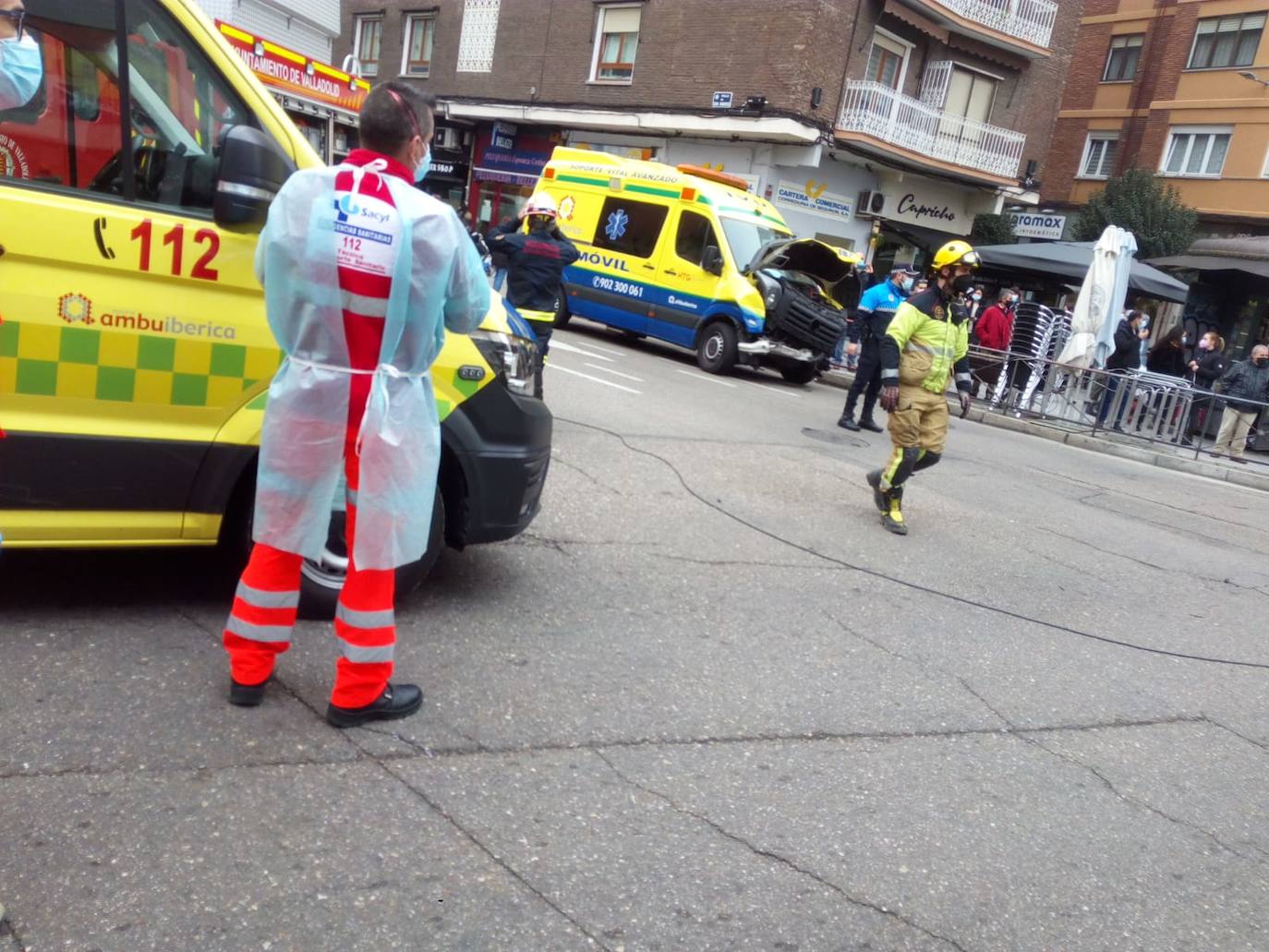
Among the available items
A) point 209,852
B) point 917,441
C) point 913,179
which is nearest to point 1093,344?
point 917,441

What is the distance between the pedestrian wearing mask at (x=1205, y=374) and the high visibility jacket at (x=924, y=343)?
29.4 feet

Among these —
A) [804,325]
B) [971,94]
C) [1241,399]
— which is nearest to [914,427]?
[804,325]

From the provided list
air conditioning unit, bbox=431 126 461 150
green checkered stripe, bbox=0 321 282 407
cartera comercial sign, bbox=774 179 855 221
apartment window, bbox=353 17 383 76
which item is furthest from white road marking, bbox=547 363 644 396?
apartment window, bbox=353 17 383 76

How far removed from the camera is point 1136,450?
14.0 metres

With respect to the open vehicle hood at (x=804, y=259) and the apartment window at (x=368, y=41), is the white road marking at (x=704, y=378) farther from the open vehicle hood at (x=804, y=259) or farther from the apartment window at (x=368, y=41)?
the apartment window at (x=368, y=41)

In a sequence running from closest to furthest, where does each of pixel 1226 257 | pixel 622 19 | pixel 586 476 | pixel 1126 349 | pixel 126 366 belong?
pixel 126 366
pixel 586 476
pixel 1126 349
pixel 1226 257
pixel 622 19

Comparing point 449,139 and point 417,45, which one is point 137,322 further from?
point 417,45

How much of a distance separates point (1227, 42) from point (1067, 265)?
15.5 meters

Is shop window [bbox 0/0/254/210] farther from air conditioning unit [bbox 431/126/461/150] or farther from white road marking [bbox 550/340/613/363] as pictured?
air conditioning unit [bbox 431/126/461/150]

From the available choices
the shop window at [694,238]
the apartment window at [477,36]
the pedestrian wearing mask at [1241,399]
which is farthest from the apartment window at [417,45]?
the pedestrian wearing mask at [1241,399]

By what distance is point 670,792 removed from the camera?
126 inches

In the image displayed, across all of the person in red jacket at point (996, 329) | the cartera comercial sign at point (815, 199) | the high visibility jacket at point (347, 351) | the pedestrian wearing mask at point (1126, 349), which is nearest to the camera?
the high visibility jacket at point (347, 351)

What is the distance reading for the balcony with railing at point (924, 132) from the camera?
22.8 metres

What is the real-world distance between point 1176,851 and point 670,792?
65.1 inches
